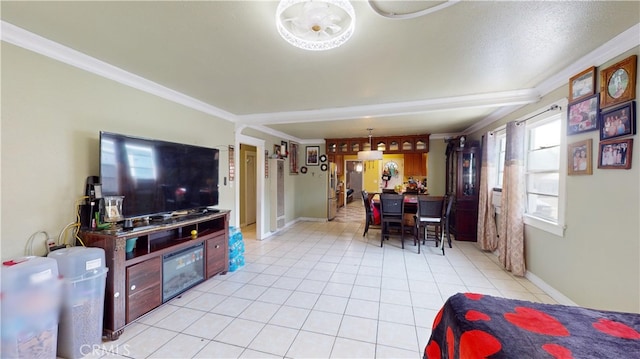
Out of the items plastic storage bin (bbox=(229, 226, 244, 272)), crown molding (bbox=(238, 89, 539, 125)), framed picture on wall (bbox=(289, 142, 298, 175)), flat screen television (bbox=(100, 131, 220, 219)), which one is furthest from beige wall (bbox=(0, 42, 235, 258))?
framed picture on wall (bbox=(289, 142, 298, 175))

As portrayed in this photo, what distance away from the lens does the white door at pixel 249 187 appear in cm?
610

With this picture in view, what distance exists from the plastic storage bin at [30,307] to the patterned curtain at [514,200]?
4.49 meters

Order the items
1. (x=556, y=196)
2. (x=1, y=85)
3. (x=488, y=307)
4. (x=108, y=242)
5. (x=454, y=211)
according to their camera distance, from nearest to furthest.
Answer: (x=488, y=307)
(x=1, y=85)
(x=108, y=242)
(x=556, y=196)
(x=454, y=211)

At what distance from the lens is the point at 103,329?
6.25ft

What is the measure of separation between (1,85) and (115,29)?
852 mm

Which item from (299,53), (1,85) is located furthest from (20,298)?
(299,53)

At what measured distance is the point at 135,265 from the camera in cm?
204

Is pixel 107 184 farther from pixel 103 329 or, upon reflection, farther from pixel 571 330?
pixel 571 330

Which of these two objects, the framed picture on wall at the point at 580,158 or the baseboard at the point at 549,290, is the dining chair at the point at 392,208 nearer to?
the baseboard at the point at 549,290

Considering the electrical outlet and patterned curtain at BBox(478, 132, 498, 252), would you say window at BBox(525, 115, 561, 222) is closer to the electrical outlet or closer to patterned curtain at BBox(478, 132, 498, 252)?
patterned curtain at BBox(478, 132, 498, 252)

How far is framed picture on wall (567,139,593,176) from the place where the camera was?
6.88 ft

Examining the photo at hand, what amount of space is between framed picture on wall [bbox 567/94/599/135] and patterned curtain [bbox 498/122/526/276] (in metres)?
0.83

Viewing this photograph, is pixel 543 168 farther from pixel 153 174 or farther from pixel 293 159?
pixel 293 159

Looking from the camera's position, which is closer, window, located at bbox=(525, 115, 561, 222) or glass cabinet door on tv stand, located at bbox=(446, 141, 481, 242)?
window, located at bbox=(525, 115, 561, 222)
